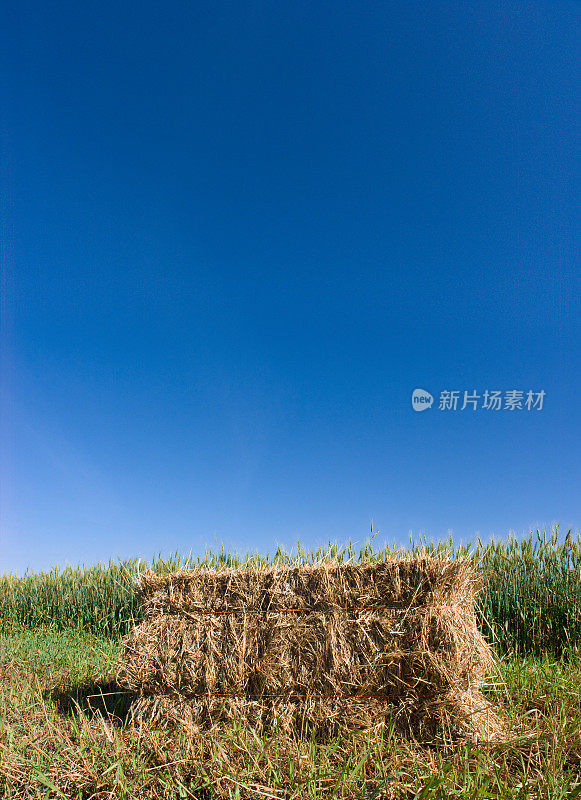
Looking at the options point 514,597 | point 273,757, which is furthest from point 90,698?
point 514,597

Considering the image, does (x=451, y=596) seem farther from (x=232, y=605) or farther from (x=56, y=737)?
(x=56, y=737)

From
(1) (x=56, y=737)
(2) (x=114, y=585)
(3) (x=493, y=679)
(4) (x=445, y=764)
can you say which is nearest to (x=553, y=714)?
(3) (x=493, y=679)

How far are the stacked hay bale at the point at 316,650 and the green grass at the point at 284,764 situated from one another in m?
0.21

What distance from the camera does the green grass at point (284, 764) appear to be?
12.4 feet

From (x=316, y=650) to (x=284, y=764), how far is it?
3.04ft

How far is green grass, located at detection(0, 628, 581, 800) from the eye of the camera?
378cm

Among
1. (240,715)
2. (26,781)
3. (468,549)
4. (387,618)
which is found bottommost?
(26,781)

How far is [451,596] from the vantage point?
4.79 m

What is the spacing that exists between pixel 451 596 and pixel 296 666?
1.54 metres

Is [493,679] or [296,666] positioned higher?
[296,666]

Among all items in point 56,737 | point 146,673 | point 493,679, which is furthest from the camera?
point 493,679

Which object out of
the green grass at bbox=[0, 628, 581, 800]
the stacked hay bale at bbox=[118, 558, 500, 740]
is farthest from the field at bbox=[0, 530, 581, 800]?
the stacked hay bale at bbox=[118, 558, 500, 740]

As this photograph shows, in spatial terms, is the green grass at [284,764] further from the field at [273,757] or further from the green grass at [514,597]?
the green grass at [514,597]

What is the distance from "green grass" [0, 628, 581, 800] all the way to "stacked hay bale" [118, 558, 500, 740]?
0.70 ft
